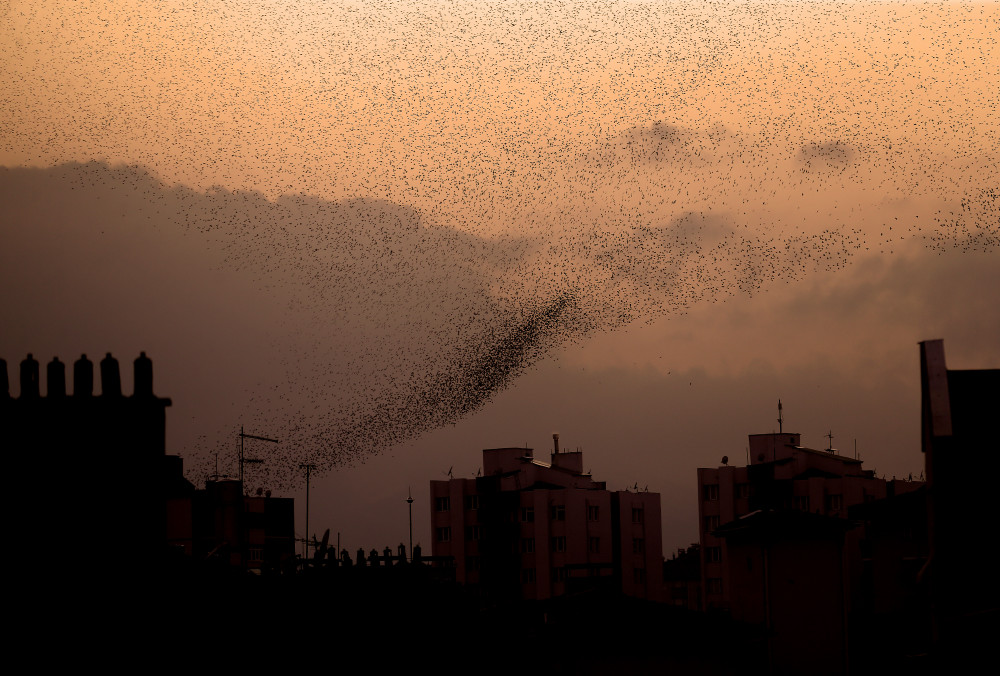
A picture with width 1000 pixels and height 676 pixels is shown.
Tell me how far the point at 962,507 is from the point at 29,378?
2393 centimetres

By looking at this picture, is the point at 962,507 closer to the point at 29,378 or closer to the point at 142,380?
the point at 142,380

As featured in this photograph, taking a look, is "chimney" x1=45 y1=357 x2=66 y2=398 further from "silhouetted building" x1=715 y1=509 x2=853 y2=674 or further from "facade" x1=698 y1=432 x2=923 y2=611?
"facade" x1=698 y1=432 x2=923 y2=611

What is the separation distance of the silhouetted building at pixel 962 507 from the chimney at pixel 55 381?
900 inches

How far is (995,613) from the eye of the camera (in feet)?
114

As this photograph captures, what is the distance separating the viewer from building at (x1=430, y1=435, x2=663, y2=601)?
156 m

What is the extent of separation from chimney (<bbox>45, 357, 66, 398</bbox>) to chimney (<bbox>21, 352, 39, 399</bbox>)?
→ 230 mm

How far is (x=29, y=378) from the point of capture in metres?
25.6

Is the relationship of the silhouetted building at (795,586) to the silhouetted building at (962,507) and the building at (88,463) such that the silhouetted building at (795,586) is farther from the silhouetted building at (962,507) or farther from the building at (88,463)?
the building at (88,463)

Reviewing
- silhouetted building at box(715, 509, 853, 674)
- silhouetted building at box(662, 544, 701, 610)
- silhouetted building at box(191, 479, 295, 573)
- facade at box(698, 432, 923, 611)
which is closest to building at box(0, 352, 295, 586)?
silhouetted building at box(191, 479, 295, 573)

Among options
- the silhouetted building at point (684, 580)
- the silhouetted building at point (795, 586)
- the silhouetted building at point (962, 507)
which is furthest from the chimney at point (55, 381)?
the silhouetted building at point (684, 580)

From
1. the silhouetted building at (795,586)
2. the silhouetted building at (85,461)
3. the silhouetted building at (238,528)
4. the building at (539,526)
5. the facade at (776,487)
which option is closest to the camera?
the silhouetted building at (85,461)

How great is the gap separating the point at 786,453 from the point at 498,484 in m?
33.0

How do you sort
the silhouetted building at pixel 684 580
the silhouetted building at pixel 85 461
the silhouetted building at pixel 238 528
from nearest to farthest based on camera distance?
the silhouetted building at pixel 85 461, the silhouetted building at pixel 238 528, the silhouetted building at pixel 684 580

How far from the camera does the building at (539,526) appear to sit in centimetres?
15600
